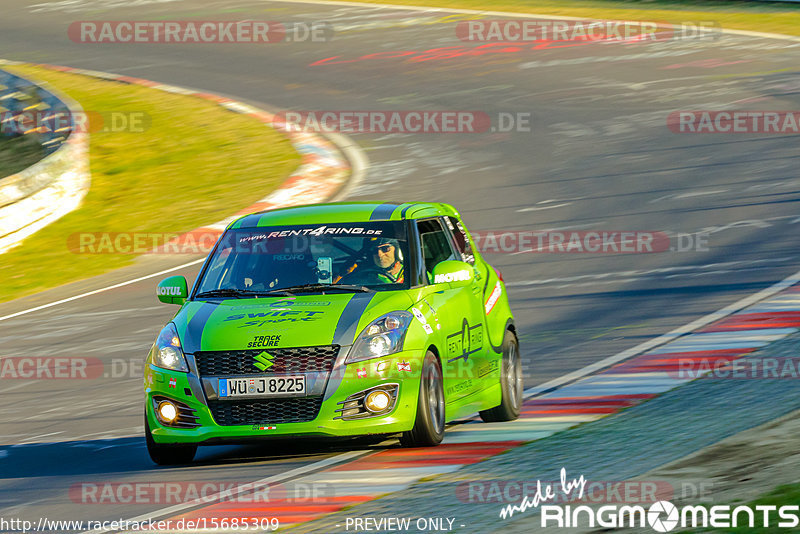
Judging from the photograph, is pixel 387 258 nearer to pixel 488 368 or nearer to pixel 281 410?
pixel 488 368

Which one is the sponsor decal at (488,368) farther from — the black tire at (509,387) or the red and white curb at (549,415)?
the red and white curb at (549,415)

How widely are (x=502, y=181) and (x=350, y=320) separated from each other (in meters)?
12.7

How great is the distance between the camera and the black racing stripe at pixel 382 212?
31.0 ft

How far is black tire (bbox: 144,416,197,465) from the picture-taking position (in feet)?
28.2

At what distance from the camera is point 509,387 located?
9.74m

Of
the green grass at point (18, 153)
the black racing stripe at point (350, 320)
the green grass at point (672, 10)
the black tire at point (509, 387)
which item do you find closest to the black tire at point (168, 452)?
the black racing stripe at point (350, 320)

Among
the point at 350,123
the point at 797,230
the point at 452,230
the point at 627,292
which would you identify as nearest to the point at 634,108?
the point at 350,123

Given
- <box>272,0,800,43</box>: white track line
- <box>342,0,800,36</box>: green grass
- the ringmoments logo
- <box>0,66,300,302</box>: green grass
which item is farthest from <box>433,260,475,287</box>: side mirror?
<box>342,0,800,36</box>: green grass

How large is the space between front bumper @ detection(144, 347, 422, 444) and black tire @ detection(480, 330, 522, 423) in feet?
4.66

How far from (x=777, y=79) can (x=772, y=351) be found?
1726 centimetres

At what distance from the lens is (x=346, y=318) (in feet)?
27.6

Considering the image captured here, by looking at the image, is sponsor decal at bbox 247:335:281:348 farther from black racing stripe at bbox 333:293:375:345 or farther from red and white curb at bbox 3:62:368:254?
red and white curb at bbox 3:62:368:254

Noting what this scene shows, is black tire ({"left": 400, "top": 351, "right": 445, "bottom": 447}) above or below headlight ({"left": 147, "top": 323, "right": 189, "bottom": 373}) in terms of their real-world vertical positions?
below

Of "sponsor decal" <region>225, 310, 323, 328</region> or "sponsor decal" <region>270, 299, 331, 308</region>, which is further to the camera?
"sponsor decal" <region>270, 299, 331, 308</region>
